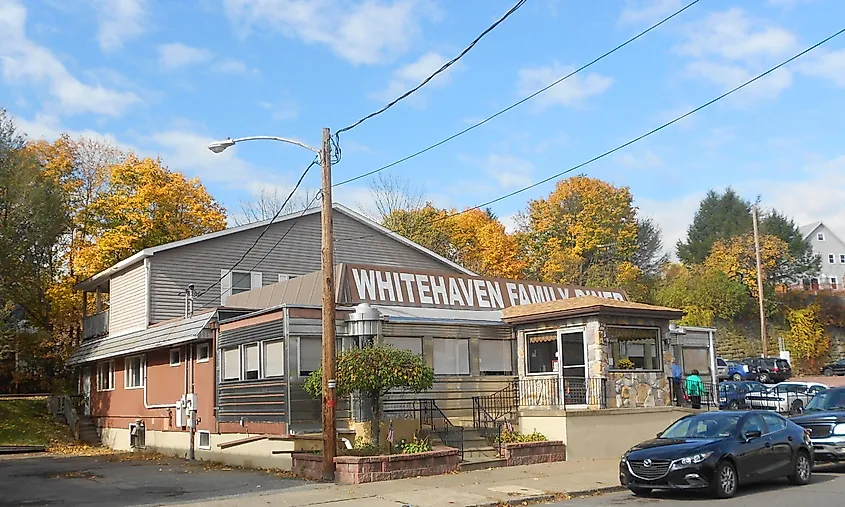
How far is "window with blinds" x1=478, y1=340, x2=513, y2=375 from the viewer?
23.1m

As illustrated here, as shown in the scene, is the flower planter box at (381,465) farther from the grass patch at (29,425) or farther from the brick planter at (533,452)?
the grass patch at (29,425)

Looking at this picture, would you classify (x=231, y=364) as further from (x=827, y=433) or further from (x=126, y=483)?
(x=827, y=433)

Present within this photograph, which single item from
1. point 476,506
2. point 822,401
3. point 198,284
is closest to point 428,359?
point 476,506

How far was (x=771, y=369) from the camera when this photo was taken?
1698 inches

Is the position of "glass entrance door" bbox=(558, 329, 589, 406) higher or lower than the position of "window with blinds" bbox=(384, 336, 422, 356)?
lower

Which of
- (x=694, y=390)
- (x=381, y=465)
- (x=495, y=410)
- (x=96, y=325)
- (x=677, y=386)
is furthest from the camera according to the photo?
(x=96, y=325)

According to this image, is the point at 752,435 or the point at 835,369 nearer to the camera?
the point at 752,435

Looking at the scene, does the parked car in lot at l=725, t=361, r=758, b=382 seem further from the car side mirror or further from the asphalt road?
the car side mirror

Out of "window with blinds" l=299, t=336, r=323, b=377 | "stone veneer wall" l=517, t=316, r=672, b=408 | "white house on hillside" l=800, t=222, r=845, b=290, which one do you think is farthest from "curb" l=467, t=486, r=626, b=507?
"white house on hillside" l=800, t=222, r=845, b=290

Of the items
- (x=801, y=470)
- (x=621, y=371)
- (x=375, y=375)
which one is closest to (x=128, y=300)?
(x=375, y=375)

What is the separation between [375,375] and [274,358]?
10.9 feet

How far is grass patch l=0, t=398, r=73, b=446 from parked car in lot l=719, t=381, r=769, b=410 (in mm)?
24196

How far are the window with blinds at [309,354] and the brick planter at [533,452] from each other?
4.71 meters

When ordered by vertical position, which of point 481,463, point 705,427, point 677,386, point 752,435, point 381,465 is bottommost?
point 481,463
